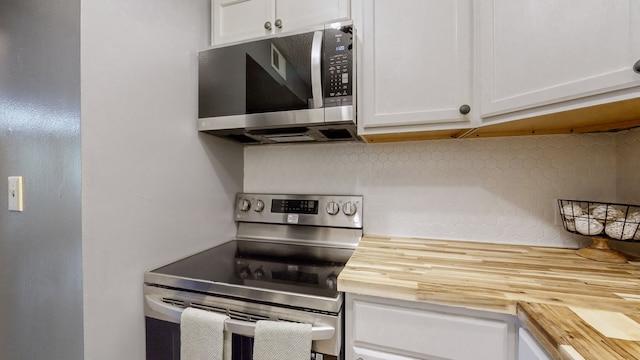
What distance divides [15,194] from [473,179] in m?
1.82

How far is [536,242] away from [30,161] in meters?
1.98

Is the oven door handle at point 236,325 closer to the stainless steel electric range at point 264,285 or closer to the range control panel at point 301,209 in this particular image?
the stainless steel electric range at point 264,285

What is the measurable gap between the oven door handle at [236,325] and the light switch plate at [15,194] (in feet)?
1.72

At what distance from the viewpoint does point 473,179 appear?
1270mm

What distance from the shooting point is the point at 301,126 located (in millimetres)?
1132

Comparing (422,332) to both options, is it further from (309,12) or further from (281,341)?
(309,12)

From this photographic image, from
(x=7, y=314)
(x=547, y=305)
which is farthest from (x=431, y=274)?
(x=7, y=314)

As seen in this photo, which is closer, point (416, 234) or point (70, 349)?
point (70, 349)

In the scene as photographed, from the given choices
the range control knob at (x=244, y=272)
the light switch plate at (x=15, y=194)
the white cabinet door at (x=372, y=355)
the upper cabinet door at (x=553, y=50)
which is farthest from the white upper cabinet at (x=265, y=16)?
the white cabinet door at (x=372, y=355)

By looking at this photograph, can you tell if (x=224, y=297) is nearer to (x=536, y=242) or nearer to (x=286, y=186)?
(x=286, y=186)

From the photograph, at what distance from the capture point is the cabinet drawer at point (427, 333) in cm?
70

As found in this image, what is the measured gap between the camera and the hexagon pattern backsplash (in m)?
1.12

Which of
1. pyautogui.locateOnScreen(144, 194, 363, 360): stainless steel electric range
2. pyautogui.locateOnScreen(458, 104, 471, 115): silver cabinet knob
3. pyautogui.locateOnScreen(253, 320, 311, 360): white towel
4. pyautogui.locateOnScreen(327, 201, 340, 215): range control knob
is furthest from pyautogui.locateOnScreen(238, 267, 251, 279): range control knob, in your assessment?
pyautogui.locateOnScreen(458, 104, 471, 115): silver cabinet knob

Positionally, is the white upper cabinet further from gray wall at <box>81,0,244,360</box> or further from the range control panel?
the range control panel
